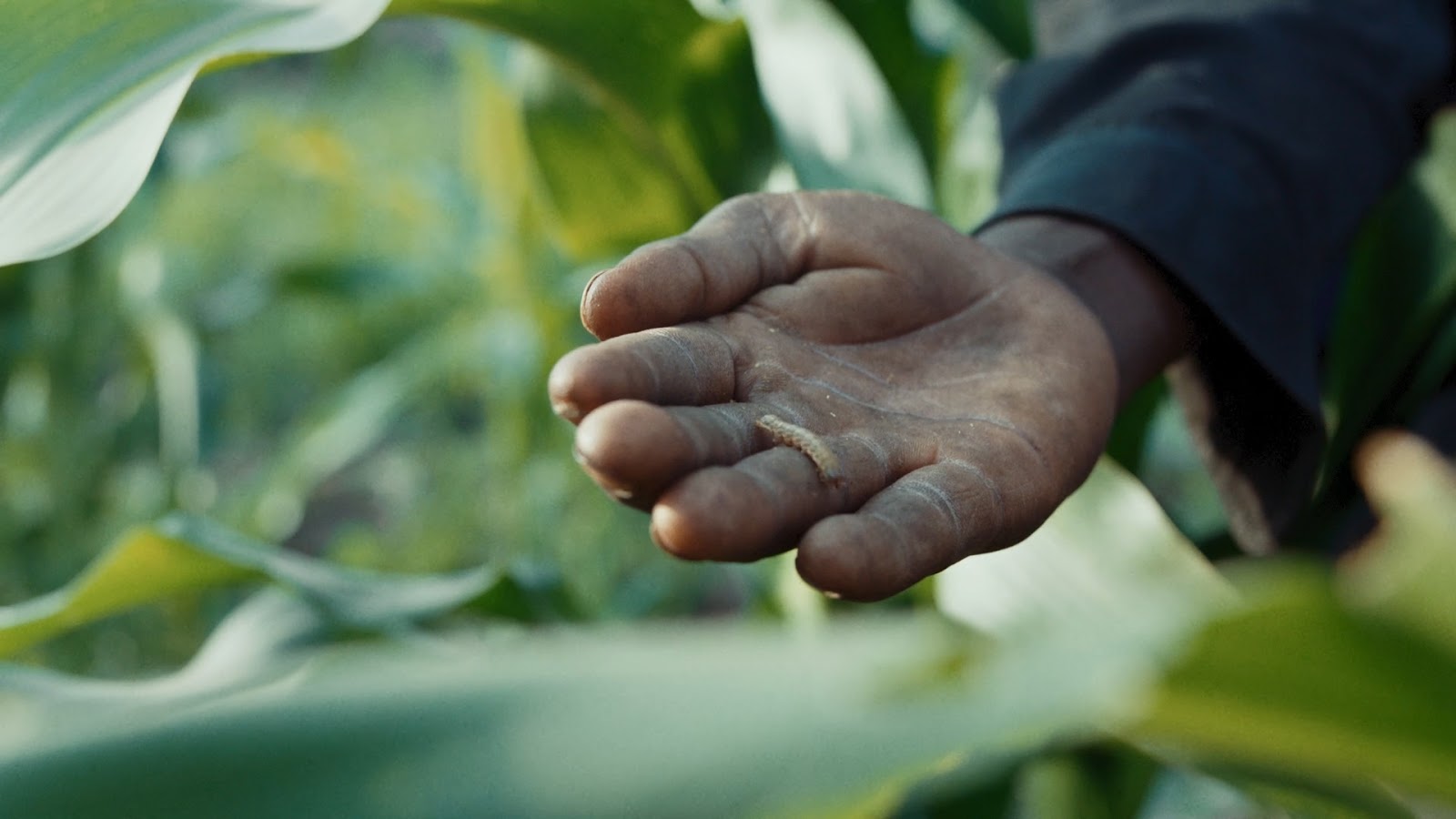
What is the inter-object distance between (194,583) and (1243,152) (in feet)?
1.93

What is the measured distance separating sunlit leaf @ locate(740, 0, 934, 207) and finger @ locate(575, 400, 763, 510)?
312 mm

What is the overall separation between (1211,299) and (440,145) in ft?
8.20

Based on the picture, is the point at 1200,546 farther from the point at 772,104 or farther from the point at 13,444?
the point at 13,444

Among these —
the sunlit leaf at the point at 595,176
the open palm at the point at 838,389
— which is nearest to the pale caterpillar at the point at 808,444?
the open palm at the point at 838,389

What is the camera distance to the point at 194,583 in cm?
59

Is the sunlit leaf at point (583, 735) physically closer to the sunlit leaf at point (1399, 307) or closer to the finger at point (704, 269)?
the finger at point (704, 269)

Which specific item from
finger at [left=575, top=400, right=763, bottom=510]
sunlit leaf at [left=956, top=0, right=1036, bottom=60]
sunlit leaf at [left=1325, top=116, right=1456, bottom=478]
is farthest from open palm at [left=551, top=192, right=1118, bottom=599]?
sunlit leaf at [left=1325, top=116, right=1456, bottom=478]

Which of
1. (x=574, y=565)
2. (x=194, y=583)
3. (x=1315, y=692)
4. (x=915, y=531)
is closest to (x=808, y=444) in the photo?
(x=915, y=531)

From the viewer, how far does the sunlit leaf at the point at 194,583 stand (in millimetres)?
551

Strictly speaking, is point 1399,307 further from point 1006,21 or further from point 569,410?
point 569,410

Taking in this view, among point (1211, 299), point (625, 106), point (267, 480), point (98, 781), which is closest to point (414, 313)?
point (267, 480)

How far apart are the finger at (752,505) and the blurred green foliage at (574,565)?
2.3 inches

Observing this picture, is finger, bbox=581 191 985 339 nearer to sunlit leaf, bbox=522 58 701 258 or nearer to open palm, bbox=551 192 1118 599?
open palm, bbox=551 192 1118 599

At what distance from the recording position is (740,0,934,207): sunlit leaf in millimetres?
657
